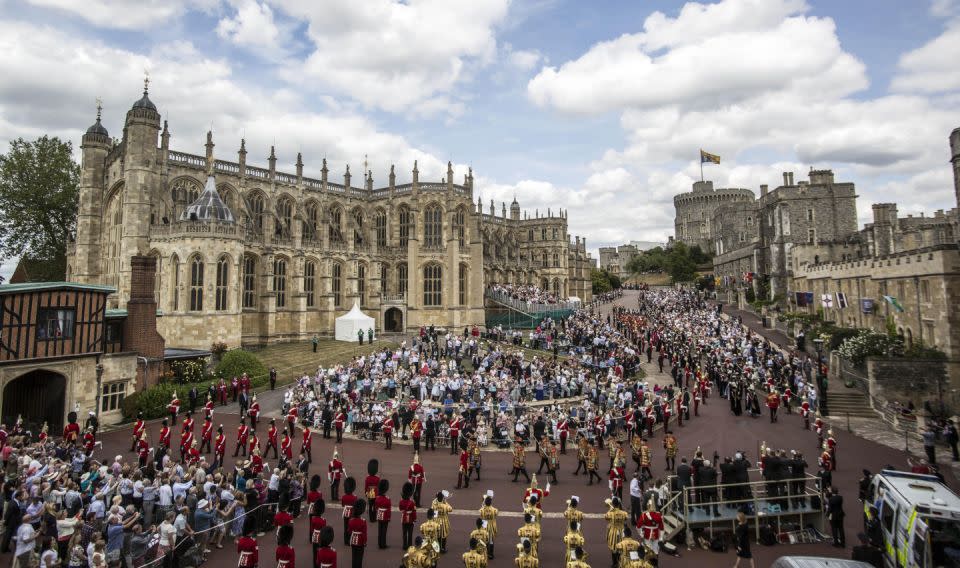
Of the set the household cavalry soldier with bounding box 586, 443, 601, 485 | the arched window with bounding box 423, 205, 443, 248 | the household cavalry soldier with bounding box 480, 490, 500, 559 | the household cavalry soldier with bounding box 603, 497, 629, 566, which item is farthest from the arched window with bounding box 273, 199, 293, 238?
the household cavalry soldier with bounding box 603, 497, 629, 566

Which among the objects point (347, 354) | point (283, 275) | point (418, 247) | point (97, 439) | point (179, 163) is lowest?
point (97, 439)

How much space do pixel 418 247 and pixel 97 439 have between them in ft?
102

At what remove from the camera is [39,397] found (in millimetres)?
22172

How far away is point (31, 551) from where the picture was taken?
9.78 m

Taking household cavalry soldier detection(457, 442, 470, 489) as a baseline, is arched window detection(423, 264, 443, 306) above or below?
above

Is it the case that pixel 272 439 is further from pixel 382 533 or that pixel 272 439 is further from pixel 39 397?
pixel 39 397

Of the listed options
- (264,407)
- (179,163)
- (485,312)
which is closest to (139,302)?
(264,407)

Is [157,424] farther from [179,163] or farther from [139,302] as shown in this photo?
[179,163]

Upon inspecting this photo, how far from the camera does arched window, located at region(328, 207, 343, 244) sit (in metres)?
48.0

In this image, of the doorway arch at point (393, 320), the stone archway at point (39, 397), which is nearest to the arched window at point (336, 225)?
the doorway arch at point (393, 320)

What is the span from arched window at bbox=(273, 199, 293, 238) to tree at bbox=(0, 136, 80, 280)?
17583mm

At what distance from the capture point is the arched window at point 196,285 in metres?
34.6

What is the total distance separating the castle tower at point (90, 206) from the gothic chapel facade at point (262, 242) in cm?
8

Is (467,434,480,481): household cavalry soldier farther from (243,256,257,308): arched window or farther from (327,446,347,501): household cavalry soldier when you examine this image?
(243,256,257,308): arched window
